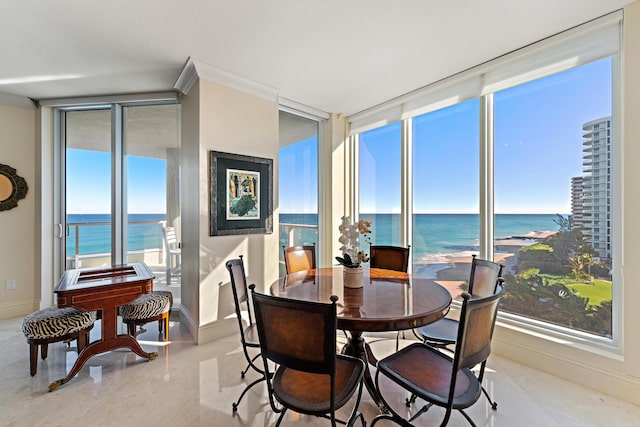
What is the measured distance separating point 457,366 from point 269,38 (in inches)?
108

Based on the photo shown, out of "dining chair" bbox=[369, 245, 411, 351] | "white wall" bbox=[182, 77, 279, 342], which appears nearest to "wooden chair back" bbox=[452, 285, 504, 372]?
"dining chair" bbox=[369, 245, 411, 351]

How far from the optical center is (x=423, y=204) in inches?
145

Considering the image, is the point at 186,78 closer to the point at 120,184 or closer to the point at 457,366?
the point at 120,184

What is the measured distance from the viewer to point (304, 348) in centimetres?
129

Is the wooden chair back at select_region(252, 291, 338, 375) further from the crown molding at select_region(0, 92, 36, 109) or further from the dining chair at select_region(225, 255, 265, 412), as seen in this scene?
the crown molding at select_region(0, 92, 36, 109)

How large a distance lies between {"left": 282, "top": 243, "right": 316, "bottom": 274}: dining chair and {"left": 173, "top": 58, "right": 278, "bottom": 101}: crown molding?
6.31 ft

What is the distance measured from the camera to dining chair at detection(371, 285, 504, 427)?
127 centimetres


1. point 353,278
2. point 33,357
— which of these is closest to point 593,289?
point 353,278

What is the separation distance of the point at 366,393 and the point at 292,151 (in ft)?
10.8

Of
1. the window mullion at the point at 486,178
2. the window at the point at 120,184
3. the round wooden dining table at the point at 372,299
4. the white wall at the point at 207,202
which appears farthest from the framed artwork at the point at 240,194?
the window mullion at the point at 486,178

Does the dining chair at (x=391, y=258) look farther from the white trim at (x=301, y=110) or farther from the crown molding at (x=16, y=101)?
the crown molding at (x=16, y=101)

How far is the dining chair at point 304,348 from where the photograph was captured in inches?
48.6

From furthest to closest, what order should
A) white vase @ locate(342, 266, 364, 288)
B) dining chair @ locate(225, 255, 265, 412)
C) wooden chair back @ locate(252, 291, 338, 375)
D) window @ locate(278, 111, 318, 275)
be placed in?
window @ locate(278, 111, 318, 275) < white vase @ locate(342, 266, 364, 288) < dining chair @ locate(225, 255, 265, 412) < wooden chair back @ locate(252, 291, 338, 375)

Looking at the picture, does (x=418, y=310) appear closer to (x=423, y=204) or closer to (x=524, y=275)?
(x=524, y=275)
